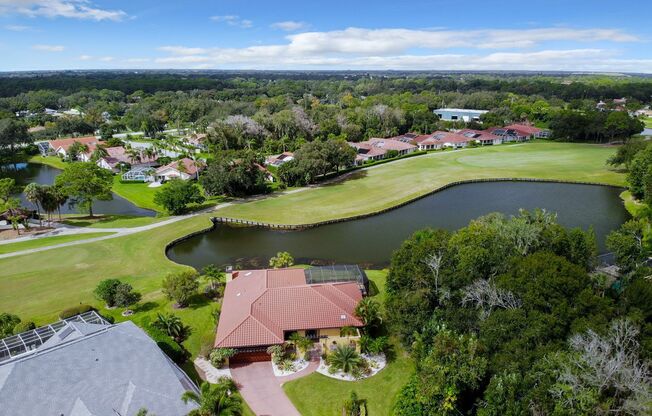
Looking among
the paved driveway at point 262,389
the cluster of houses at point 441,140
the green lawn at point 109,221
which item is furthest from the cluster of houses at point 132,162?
the paved driveway at point 262,389

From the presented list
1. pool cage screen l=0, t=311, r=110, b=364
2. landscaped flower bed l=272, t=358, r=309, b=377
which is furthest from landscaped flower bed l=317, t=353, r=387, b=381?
pool cage screen l=0, t=311, r=110, b=364

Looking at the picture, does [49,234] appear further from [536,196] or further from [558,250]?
[536,196]

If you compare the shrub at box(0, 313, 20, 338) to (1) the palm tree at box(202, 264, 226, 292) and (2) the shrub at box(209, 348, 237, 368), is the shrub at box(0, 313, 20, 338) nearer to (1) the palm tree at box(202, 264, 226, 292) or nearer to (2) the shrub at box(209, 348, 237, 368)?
(1) the palm tree at box(202, 264, 226, 292)

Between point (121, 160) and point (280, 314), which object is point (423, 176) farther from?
point (121, 160)

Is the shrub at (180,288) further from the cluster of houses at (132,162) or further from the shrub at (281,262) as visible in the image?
the cluster of houses at (132,162)

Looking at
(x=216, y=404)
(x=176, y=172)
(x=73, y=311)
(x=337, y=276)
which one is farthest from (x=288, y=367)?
(x=176, y=172)

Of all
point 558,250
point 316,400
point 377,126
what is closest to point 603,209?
point 558,250

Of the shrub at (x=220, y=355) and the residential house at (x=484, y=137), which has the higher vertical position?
the residential house at (x=484, y=137)
